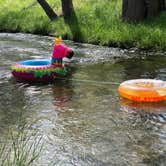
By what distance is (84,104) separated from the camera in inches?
305

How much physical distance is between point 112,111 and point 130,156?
5.84 ft

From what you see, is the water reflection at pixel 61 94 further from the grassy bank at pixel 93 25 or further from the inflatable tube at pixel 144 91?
the grassy bank at pixel 93 25

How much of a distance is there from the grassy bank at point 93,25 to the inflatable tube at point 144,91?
4.55 metres

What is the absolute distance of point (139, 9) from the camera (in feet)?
48.4

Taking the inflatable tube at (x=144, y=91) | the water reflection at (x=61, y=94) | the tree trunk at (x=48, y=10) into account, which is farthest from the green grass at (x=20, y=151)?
the tree trunk at (x=48, y=10)

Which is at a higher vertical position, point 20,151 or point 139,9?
point 20,151

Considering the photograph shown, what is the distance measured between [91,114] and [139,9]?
8.18 meters

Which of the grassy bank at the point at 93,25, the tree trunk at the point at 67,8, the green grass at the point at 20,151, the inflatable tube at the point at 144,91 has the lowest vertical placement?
the grassy bank at the point at 93,25

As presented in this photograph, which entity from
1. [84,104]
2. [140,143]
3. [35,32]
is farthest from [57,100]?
[35,32]

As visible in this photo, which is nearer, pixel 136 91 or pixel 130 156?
pixel 130 156

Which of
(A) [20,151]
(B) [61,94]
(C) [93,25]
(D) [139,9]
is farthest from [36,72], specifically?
(D) [139,9]

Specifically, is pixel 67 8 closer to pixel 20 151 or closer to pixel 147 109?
pixel 147 109

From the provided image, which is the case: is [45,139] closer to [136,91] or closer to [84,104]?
[84,104]

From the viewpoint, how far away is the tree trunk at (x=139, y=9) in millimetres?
14750
